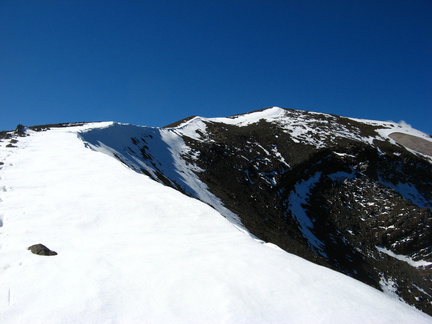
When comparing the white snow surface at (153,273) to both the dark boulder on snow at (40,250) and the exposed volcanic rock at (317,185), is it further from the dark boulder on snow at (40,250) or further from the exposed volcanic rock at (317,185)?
the exposed volcanic rock at (317,185)

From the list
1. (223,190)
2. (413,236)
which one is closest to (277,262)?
(223,190)

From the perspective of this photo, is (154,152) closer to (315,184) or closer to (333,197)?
(315,184)

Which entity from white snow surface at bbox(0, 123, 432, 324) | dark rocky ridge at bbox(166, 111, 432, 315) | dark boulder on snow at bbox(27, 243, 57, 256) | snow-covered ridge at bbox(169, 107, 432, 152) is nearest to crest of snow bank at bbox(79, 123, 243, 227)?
dark rocky ridge at bbox(166, 111, 432, 315)

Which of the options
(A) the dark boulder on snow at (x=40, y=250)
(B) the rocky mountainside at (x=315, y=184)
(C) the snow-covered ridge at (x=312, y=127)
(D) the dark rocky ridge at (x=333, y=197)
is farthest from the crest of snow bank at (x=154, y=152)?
(A) the dark boulder on snow at (x=40, y=250)

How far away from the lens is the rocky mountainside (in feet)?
78.7

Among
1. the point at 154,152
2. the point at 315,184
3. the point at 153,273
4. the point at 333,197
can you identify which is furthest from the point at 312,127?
the point at 153,273

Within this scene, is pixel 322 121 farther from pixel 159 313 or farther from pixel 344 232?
pixel 159 313

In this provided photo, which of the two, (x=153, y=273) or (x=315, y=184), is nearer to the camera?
(x=153, y=273)

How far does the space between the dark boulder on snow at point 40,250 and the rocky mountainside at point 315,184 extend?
1422 cm

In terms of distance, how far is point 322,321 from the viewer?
350cm

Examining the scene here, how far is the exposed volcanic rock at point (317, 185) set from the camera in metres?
24.2

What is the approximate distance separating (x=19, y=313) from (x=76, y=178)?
757cm

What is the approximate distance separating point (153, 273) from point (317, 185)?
36646 mm

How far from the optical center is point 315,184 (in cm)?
3759
